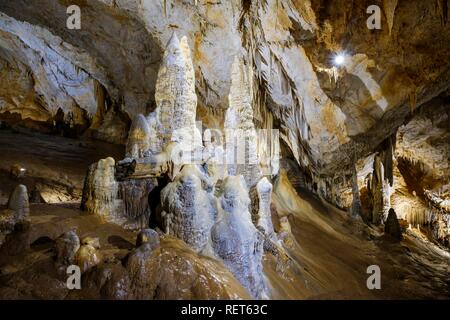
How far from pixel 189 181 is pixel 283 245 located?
3.60m

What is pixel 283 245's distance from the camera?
7.87m

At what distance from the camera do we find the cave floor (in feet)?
14.8

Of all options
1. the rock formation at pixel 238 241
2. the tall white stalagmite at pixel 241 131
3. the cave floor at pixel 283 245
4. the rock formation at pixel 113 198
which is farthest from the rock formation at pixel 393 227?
the rock formation at pixel 113 198

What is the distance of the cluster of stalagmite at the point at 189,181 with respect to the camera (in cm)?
521

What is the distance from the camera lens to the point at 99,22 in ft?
35.7

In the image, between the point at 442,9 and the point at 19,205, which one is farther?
the point at 442,9

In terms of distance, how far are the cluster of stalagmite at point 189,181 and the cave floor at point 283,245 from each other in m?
0.51

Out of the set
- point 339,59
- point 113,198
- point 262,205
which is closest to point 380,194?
point 339,59

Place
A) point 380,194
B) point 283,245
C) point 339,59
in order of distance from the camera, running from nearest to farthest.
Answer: point 283,245 → point 339,59 → point 380,194

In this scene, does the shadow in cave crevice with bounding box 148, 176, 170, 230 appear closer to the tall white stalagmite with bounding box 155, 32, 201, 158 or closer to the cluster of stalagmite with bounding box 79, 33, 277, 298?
the cluster of stalagmite with bounding box 79, 33, 277, 298

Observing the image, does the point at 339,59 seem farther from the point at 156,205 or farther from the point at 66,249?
the point at 66,249

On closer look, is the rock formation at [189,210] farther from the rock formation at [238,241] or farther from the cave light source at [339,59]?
the cave light source at [339,59]

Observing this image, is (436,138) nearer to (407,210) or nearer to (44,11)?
(407,210)

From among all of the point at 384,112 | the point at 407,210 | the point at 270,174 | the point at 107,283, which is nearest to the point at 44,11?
the point at 270,174
